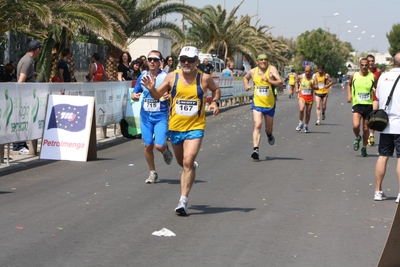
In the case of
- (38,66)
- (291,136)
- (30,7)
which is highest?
(30,7)

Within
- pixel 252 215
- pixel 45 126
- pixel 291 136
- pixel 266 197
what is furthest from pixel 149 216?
pixel 291 136

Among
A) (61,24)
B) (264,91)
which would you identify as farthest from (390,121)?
(61,24)

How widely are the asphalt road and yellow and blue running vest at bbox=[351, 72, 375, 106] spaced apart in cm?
118

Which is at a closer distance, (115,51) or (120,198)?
(120,198)

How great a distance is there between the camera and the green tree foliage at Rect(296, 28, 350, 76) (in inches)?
4363

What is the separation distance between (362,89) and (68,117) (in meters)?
5.87

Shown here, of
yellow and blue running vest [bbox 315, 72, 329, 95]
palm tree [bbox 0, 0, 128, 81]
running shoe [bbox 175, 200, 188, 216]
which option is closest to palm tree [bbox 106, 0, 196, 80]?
palm tree [bbox 0, 0, 128, 81]

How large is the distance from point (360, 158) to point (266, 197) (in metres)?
5.67

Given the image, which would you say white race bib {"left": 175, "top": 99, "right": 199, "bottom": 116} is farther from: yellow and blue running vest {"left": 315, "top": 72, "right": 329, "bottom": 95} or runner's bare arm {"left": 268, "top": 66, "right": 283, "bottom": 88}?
yellow and blue running vest {"left": 315, "top": 72, "right": 329, "bottom": 95}

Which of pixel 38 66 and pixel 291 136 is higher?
pixel 38 66

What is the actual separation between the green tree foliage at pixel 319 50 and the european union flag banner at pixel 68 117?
97.5 meters

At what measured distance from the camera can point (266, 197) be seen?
10562mm

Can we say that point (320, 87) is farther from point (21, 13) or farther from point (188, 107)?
point (188, 107)

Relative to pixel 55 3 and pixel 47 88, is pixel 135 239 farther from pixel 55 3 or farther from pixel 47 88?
pixel 55 3
